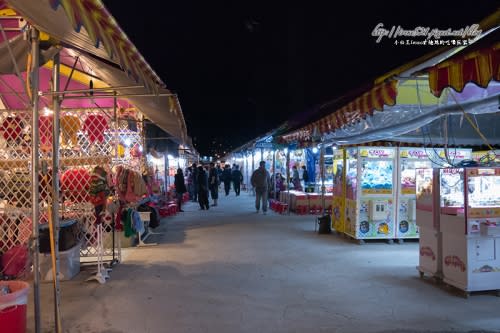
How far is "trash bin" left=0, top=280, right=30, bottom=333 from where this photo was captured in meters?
3.53

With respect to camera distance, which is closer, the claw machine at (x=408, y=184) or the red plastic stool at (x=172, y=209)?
the claw machine at (x=408, y=184)

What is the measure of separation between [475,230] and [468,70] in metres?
2.22

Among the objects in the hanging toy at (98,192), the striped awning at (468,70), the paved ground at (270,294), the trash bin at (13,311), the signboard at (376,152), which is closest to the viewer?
the trash bin at (13,311)

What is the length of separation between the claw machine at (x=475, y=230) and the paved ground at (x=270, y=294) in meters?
0.26

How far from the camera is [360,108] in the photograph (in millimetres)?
6168

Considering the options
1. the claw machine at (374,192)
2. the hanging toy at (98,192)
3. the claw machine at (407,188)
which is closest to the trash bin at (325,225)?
the claw machine at (374,192)

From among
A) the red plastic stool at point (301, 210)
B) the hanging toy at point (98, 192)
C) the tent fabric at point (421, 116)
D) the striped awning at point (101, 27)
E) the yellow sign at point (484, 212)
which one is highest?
the striped awning at point (101, 27)

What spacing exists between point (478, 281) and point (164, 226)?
816 cm

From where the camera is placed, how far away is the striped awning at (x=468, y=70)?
3.66 m

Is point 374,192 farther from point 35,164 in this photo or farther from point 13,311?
point 13,311

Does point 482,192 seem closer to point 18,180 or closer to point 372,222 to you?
point 372,222

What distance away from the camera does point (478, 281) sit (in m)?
5.17

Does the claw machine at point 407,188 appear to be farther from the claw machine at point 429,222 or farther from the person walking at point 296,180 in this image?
the person walking at point 296,180

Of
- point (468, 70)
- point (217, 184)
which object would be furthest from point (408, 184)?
point (217, 184)
